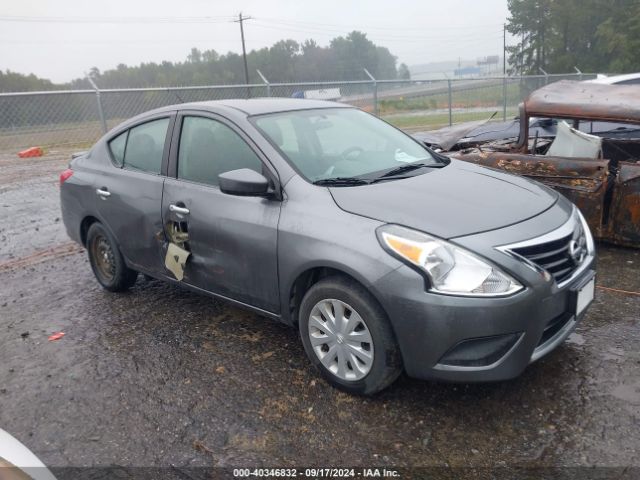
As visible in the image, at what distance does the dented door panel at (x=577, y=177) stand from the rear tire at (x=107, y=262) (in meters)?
3.59

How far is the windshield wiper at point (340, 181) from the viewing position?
3205 millimetres

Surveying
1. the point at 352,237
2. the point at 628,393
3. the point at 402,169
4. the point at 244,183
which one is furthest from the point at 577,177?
the point at 244,183

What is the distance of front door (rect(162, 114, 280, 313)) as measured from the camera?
3.25 m

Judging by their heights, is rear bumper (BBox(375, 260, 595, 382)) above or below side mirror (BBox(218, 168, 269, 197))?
below

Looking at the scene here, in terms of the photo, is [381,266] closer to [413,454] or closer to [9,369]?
[413,454]

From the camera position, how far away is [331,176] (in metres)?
3.31

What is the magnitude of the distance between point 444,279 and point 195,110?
2.24 m

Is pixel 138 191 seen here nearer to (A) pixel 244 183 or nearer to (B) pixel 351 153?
(A) pixel 244 183

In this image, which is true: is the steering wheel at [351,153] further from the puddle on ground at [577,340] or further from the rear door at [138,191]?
the puddle on ground at [577,340]

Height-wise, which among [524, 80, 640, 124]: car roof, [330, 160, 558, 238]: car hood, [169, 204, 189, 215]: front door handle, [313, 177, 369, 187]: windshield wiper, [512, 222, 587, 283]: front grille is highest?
[524, 80, 640, 124]: car roof

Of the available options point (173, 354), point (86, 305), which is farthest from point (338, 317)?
point (86, 305)

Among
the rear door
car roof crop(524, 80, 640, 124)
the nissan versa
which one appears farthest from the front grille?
the rear door

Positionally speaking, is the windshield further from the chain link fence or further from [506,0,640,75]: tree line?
[506,0,640,75]: tree line

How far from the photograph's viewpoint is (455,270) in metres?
2.59
